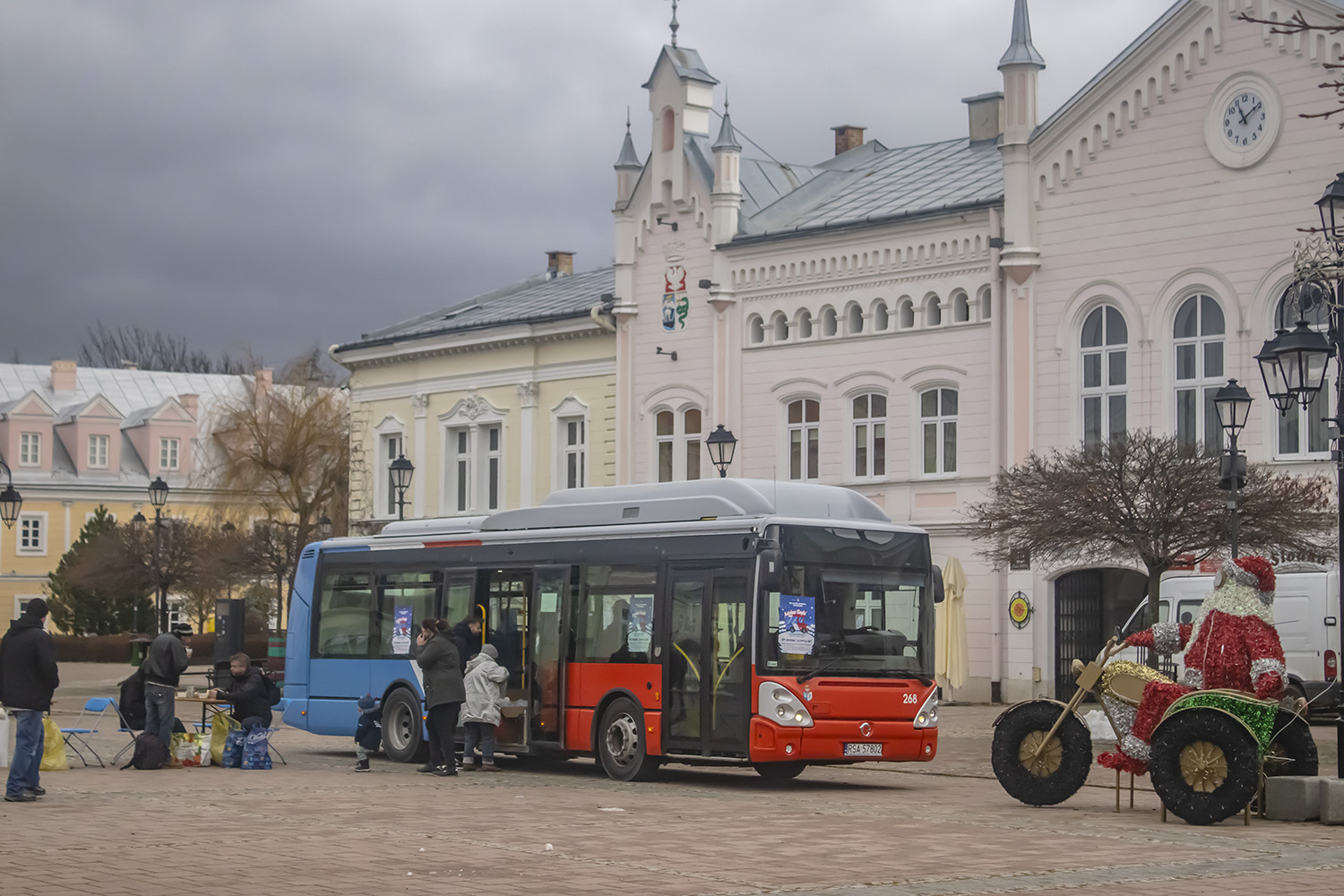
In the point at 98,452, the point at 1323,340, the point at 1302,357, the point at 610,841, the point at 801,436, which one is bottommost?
the point at 610,841

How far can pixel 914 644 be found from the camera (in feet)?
60.8

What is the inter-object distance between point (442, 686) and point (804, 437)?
20.5 meters

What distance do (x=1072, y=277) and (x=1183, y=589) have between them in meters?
6.19

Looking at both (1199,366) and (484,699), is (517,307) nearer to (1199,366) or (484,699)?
(1199,366)

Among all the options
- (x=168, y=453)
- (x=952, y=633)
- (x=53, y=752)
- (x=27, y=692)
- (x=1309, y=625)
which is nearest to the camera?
(x=27, y=692)

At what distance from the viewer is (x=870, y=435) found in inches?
1483

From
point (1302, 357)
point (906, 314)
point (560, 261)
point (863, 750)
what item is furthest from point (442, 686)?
point (560, 261)

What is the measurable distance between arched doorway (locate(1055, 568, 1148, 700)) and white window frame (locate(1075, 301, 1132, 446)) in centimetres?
247

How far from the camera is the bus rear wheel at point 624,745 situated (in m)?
18.8

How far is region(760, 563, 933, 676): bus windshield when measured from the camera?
17.9m

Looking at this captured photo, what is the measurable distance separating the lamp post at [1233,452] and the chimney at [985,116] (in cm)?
1902

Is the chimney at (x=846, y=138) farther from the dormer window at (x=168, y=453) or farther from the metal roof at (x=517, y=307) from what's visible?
the dormer window at (x=168, y=453)

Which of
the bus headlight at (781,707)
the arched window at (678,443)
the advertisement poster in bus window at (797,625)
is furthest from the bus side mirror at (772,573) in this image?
the arched window at (678,443)

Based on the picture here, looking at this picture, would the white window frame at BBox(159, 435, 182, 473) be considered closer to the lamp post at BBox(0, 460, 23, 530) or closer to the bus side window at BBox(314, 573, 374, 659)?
the lamp post at BBox(0, 460, 23, 530)
